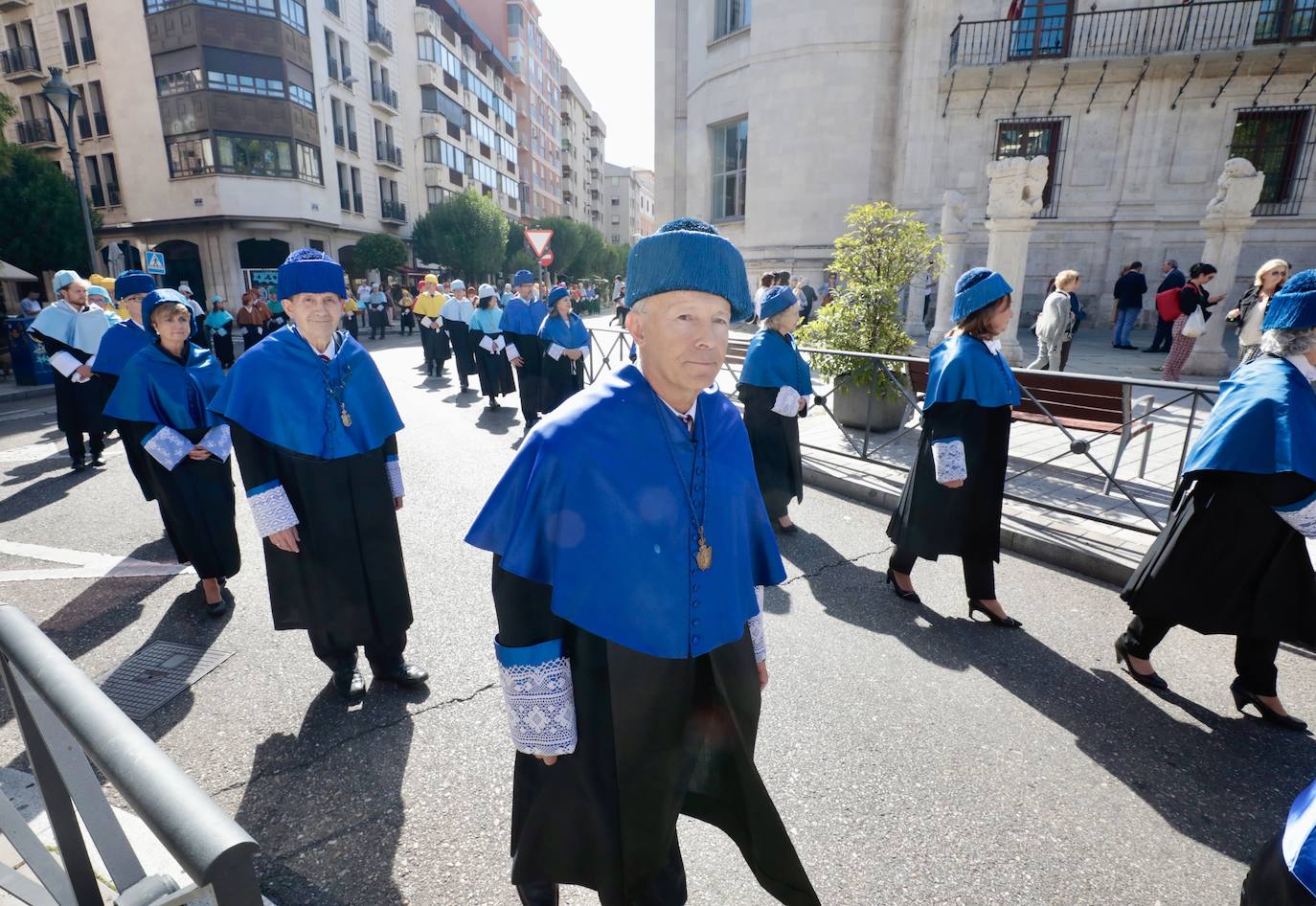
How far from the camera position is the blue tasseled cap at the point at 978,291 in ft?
11.9

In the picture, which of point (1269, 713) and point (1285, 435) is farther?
point (1269, 713)

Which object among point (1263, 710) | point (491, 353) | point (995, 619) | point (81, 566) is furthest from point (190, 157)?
point (1263, 710)

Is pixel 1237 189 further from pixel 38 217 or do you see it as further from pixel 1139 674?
pixel 38 217

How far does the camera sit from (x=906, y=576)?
4426 mm

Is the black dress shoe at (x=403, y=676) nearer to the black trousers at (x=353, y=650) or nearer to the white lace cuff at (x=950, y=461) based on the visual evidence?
the black trousers at (x=353, y=650)

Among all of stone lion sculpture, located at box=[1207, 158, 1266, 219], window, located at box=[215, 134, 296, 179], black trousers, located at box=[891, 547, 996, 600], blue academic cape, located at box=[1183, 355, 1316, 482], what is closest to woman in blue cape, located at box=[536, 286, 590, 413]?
black trousers, located at box=[891, 547, 996, 600]

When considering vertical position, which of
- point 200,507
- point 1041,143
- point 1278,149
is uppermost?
point 1041,143

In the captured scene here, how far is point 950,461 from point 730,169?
2340 centimetres

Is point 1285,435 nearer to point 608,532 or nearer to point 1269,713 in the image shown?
point 1269,713

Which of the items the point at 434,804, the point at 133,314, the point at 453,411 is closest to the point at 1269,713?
the point at 434,804

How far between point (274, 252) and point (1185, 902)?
35.7m

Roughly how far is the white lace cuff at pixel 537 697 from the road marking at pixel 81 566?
4.43 meters

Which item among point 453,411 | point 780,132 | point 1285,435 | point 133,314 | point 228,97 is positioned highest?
point 228,97

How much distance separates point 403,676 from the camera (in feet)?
11.1
